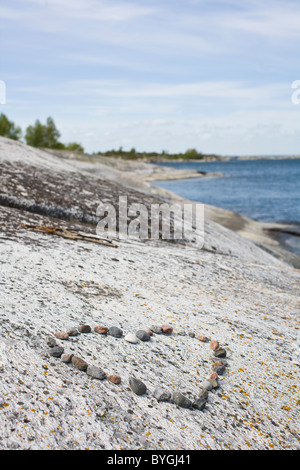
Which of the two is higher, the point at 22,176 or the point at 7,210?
the point at 22,176

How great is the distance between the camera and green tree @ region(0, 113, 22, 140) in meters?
115

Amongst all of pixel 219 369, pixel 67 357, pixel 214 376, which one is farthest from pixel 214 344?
pixel 67 357

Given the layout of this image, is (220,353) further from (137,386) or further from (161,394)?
(137,386)

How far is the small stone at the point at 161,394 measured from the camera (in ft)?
16.2

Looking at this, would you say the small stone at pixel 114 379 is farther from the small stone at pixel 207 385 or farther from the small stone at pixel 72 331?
the small stone at pixel 207 385

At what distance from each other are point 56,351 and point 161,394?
1521 millimetres

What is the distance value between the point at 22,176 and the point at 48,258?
619 centimetres

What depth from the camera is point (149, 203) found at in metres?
15.7

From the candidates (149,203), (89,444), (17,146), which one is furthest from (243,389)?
(17,146)

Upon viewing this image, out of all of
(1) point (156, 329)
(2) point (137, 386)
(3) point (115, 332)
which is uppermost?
(3) point (115, 332)

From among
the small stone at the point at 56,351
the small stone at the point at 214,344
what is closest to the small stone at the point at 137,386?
the small stone at the point at 56,351

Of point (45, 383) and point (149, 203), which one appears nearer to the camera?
point (45, 383)

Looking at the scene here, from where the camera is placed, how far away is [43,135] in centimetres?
13312
